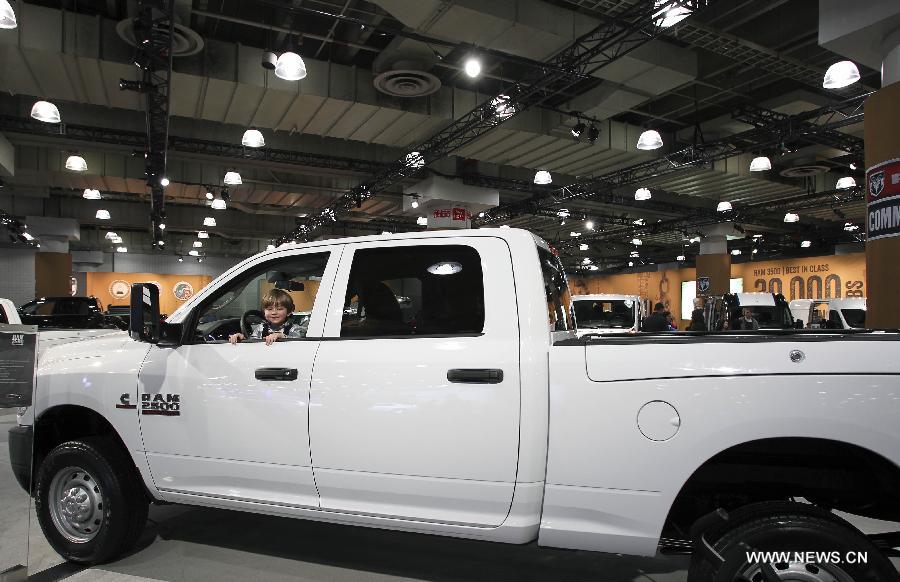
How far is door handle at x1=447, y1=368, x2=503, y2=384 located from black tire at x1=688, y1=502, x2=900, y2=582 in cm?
104

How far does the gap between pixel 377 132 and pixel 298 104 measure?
199 cm

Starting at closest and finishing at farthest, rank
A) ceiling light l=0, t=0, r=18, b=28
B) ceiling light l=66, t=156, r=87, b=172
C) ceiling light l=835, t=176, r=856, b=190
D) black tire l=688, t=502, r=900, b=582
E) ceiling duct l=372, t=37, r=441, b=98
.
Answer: black tire l=688, t=502, r=900, b=582 < ceiling light l=0, t=0, r=18, b=28 < ceiling duct l=372, t=37, r=441, b=98 < ceiling light l=66, t=156, r=87, b=172 < ceiling light l=835, t=176, r=856, b=190

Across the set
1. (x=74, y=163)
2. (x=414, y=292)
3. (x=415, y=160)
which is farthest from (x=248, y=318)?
(x=74, y=163)

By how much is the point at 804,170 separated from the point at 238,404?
17.1m

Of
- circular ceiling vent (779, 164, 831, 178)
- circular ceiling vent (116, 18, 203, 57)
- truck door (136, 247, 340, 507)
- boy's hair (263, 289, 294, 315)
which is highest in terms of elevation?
circular ceiling vent (116, 18, 203, 57)

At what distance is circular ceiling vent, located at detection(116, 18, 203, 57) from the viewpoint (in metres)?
7.88

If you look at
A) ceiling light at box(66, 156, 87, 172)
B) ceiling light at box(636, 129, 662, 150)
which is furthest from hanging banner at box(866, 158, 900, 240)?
ceiling light at box(66, 156, 87, 172)

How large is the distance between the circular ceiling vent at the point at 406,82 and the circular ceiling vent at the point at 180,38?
274cm

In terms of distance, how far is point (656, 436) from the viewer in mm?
2307

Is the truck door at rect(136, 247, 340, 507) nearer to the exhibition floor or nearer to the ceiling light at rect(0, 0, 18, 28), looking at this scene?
the exhibition floor

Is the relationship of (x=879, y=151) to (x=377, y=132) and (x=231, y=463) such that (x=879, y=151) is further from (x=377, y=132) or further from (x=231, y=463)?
(x=377, y=132)

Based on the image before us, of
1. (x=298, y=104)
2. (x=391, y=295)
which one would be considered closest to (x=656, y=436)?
(x=391, y=295)

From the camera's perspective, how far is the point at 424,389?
2.66 metres

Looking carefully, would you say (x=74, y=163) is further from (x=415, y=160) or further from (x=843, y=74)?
(x=843, y=74)
